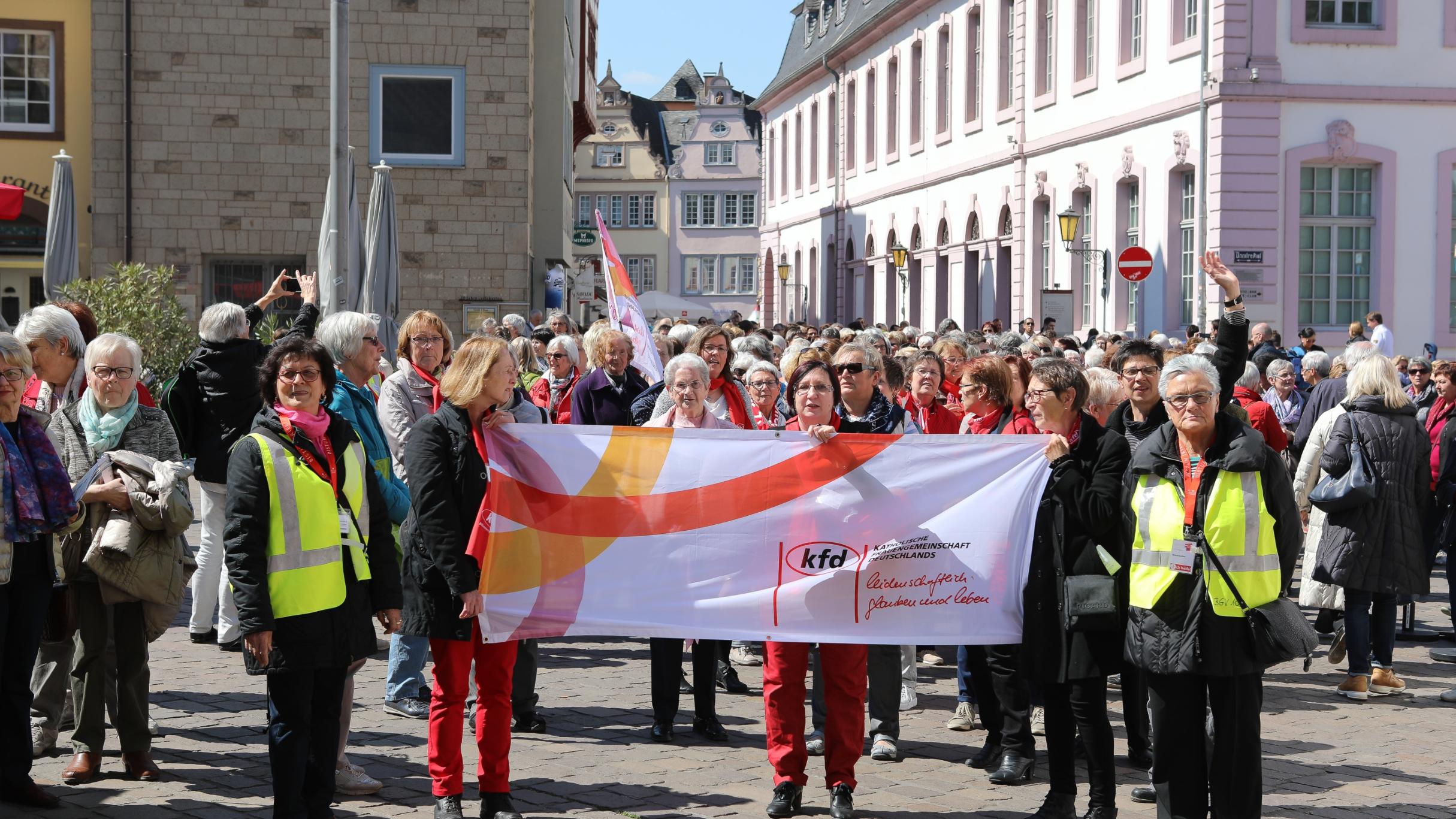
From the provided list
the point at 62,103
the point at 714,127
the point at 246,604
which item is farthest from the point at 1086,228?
the point at 714,127

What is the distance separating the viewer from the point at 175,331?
58.0 ft

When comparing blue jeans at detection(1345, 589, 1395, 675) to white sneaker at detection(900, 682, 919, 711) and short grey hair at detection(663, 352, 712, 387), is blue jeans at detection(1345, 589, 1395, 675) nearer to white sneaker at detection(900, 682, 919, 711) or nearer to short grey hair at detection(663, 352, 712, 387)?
white sneaker at detection(900, 682, 919, 711)

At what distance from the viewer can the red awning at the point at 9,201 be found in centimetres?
1165

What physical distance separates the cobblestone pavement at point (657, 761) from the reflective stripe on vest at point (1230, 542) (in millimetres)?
585

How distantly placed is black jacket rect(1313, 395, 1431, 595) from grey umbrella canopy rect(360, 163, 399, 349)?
423 inches

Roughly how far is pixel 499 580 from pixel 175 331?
1200cm

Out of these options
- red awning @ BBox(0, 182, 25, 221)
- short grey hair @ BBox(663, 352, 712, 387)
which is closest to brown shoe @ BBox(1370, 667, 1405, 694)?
short grey hair @ BBox(663, 352, 712, 387)

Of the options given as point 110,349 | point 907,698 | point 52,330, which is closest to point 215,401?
point 52,330

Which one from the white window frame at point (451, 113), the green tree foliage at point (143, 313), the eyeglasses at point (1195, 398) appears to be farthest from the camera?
the white window frame at point (451, 113)

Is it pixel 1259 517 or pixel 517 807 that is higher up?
pixel 1259 517

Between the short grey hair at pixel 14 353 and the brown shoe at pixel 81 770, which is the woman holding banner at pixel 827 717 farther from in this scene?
the short grey hair at pixel 14 353

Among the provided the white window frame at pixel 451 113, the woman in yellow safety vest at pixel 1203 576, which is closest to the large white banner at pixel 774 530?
the woman in yellow safety vest at pixel 1203 576

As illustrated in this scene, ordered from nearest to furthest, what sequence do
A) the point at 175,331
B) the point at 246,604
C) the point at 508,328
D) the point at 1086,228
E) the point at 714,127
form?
the point at 246,604 < the point at 508,328 < the point at 175,331 < the point at 1086,228 < the point at 714,127

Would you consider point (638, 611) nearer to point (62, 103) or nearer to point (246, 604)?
point (246, 604)
